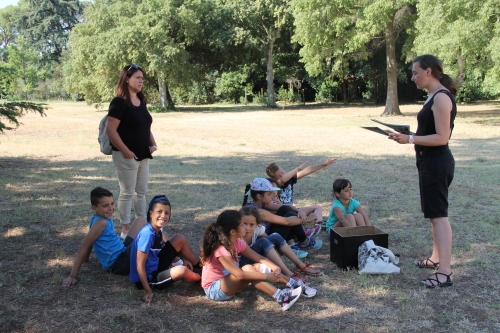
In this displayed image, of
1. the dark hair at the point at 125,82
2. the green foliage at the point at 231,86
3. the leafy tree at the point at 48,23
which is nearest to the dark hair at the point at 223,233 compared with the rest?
the dark hair at the point at 125,82

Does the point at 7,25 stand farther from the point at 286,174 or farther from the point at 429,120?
the point at 429,120

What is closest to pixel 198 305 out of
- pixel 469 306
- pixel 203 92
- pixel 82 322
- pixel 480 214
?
pixel 82 322

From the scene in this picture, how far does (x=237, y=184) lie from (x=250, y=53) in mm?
26653

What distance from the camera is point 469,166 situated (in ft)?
29.7

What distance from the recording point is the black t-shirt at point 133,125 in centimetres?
437

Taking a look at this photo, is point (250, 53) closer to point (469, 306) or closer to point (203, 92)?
point (203, 92)

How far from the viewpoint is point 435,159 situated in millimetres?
3600

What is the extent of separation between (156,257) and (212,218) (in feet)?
6.73

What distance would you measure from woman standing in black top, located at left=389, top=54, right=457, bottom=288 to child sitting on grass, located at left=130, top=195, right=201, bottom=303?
6.16 ft

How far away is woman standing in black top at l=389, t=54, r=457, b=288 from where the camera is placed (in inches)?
140

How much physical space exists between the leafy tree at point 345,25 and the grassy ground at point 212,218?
939 cm

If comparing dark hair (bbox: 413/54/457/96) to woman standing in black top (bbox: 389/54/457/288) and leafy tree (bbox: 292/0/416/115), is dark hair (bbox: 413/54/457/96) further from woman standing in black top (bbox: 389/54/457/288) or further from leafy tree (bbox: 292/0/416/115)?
leafy tree (bbox: 292/0/416/115)

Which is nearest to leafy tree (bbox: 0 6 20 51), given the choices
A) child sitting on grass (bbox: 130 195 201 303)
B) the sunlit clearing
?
the sunlit clearing

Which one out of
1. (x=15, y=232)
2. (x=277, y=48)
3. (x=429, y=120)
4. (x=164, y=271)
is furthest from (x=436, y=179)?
(x=277, y=48)
